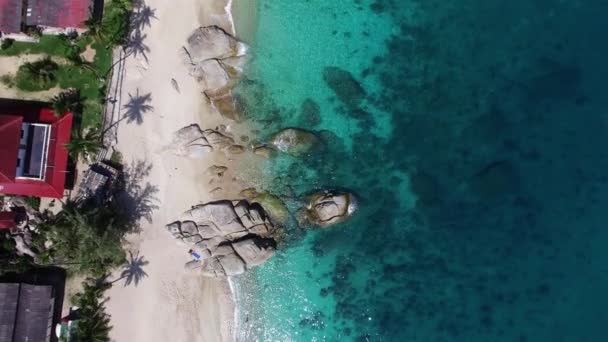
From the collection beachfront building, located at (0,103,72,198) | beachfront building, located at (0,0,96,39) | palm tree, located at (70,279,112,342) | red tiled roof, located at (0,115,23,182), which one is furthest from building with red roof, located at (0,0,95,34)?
palm tree, located at (70,279,112,342)

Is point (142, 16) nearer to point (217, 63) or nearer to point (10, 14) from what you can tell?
point (217, 63)

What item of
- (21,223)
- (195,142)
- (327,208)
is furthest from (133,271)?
(327,208)

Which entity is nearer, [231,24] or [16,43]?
[16,43]

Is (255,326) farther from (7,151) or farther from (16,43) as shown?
(16,43)

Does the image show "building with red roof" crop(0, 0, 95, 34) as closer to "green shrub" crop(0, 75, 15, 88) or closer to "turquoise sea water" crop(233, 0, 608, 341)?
"green shrub" crop(0, 75, 15, 88)

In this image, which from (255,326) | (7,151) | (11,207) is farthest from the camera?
(255,326)

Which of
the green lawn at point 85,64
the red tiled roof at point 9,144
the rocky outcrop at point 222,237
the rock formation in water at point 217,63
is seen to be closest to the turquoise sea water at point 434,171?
the rock formation in water at point 217,63

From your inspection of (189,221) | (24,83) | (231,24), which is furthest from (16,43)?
(189,221)
